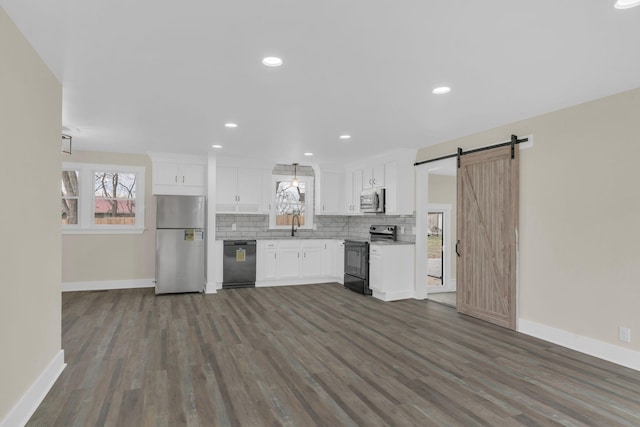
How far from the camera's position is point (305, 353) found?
12.1 feet

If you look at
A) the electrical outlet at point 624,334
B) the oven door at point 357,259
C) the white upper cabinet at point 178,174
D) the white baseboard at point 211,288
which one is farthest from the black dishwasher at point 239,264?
the electrical outlet at point 624,334

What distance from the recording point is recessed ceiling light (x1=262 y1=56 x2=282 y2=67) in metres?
2.80

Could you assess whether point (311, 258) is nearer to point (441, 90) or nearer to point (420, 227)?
point (420, 227)

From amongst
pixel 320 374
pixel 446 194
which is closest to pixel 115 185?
pixel 320 374

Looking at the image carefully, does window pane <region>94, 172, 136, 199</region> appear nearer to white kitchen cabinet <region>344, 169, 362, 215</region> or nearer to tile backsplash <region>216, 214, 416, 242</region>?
tile backsplash <region>216, 214, 416, 242</region>

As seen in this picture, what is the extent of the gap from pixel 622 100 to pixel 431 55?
2127 mm

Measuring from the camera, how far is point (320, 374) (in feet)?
10.5

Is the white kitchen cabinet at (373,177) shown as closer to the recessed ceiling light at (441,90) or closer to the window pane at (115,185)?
the recessed ceiling light at (441,90)

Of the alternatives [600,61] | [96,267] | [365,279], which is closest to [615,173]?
[600,61]

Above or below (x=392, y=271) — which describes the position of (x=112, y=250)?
above

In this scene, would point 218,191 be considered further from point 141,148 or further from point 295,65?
point 295,65

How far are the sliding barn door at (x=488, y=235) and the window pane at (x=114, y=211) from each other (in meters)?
5.71

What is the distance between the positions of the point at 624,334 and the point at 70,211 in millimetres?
7922

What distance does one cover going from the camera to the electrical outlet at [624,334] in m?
3.41
